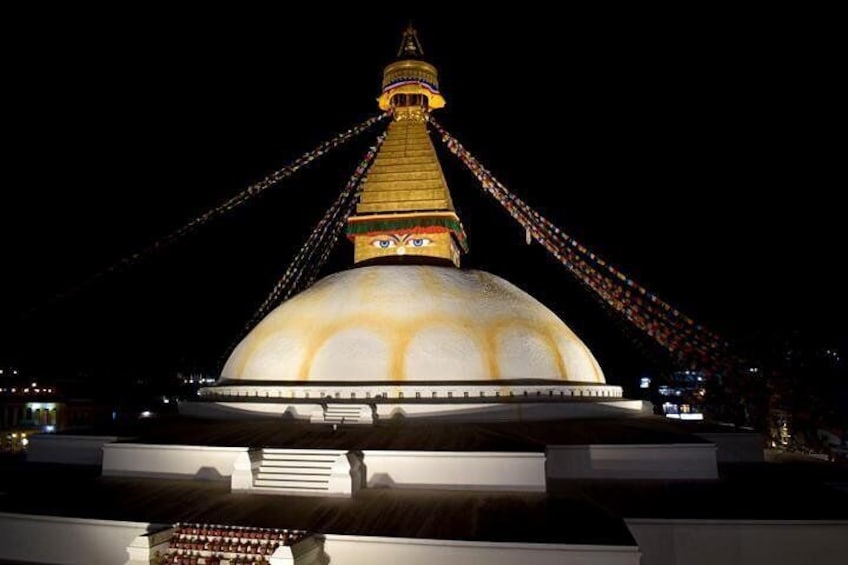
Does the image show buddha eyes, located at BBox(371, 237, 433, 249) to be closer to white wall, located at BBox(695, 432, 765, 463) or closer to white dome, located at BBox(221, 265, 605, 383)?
white dome, located at BBox(221, 265, 605, 383)

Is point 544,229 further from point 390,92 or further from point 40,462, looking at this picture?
point 40,462

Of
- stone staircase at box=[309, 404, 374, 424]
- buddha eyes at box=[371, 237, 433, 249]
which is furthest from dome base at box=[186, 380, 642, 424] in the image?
buddha eyes at box=[371, 237, 433, 249]

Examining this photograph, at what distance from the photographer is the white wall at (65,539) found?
7.32m

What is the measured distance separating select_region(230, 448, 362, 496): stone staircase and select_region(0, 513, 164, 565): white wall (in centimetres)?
169

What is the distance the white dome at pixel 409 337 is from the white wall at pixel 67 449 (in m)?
3.09

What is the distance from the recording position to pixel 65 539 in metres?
7.60

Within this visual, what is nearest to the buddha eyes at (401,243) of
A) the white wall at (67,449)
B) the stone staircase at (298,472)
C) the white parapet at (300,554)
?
the stone staircase at (298,472)

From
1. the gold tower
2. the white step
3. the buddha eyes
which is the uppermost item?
the gold tower

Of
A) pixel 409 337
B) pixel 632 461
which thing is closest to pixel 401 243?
pixel 409 337

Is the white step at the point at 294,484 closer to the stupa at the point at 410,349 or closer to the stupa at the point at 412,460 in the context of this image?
the stupa at the point at 412,460

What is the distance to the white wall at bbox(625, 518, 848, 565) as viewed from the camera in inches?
272

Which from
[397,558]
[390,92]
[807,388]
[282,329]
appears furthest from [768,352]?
[397,558]

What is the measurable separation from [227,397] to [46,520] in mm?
4829

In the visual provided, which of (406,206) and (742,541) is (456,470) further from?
(406,206)
